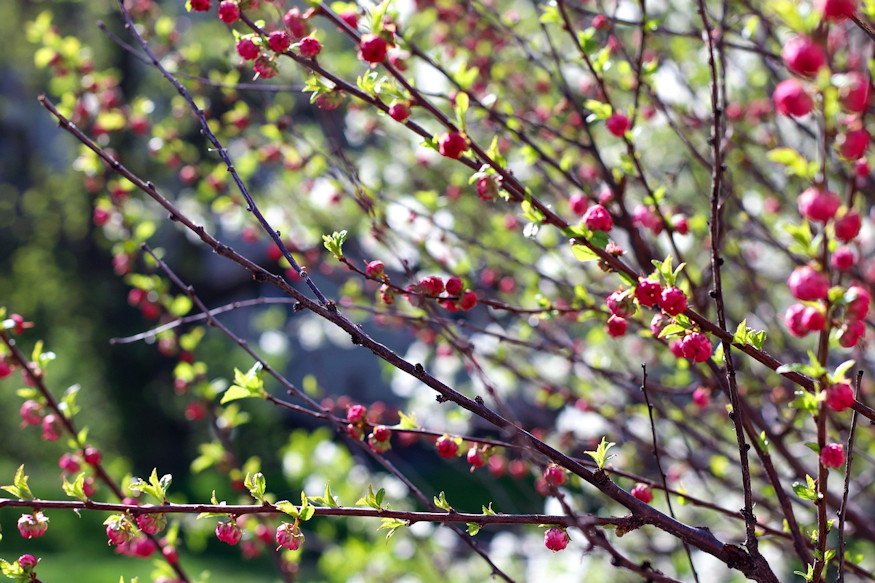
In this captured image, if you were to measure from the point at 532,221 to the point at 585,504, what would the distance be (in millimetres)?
2550

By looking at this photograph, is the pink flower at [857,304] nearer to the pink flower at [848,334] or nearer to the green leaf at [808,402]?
the pink flower at [848,334]

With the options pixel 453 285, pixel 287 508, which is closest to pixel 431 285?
pixel 453 285

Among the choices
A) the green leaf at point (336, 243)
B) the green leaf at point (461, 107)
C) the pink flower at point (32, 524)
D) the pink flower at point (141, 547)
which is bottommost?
the pink flower at point (32, 524)

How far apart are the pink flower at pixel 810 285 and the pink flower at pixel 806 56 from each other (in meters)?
0.23

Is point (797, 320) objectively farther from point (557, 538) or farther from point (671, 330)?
point (557, 538)

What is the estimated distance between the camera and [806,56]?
2.81ft

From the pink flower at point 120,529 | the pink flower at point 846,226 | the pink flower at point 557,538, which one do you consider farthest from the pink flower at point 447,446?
the pink flower at point 846,226

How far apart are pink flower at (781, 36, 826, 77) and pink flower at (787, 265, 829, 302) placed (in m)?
0.23

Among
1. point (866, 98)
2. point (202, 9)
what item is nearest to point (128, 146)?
point (202, 9)

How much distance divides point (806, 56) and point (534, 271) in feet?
5.44

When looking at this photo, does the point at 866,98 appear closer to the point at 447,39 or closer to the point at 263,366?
the point at 263,366

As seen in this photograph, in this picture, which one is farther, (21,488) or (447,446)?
(447,446)

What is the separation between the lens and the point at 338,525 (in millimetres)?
8781

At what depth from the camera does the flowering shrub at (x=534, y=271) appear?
1333 millimetres
